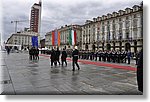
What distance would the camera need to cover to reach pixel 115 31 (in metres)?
62.9

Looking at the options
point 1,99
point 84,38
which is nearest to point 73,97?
point 1,99

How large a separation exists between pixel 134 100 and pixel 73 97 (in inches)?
68.8

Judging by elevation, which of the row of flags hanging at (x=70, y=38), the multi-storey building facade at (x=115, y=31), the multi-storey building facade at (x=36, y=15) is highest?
the multi-storey building facade at (x=36, y=15)

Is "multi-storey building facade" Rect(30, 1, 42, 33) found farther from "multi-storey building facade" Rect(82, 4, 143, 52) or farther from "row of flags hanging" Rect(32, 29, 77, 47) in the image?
"multi-storey building facade" Rect(82, 4, 143, 52)

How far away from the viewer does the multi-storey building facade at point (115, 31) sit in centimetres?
5217

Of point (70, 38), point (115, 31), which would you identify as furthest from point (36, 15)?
point (70, 38)

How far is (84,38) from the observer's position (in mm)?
81875

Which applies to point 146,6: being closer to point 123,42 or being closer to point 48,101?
point 48,101

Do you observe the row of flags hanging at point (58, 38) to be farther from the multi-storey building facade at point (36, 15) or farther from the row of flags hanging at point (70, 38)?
the multi-storey building facade at point (36, 15)

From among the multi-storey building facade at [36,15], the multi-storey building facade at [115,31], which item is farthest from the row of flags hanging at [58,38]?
the multi-storey building facade at [115,31]

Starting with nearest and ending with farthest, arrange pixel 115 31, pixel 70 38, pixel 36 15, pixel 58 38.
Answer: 1. pixel 70 38
2. pixel 58 38
3. pixel 115 31
4. pixel 36 15

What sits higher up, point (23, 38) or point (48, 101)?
point (23, 38)

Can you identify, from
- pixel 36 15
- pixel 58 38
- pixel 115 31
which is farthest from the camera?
pixel 36 15

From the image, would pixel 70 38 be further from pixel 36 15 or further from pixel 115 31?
pixel 36 15
